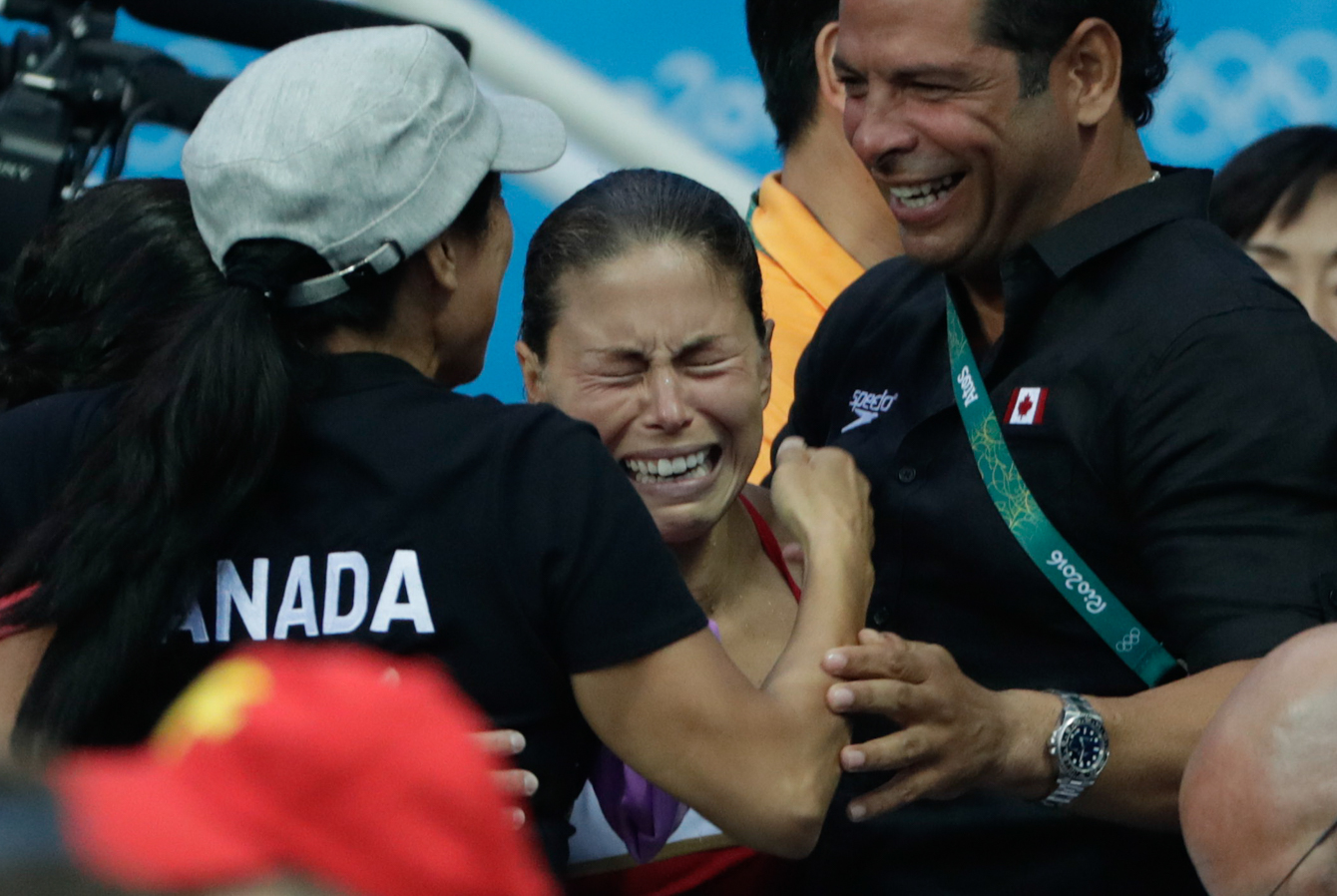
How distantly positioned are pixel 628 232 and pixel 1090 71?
0.55m

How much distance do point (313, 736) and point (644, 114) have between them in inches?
117

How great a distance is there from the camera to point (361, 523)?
1.47m

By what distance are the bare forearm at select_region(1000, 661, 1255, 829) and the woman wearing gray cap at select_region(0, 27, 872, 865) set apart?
8.4 inches

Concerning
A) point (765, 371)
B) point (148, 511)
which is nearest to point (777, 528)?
point (765, 371)

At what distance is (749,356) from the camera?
2080mm

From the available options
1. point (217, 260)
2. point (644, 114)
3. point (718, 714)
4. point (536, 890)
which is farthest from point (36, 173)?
point (536, 890)

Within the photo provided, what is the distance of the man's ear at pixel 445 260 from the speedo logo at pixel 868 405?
61cm

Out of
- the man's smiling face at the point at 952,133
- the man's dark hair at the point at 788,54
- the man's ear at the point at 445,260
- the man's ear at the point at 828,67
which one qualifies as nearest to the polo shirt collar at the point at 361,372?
the man's ear at the point at 445,260

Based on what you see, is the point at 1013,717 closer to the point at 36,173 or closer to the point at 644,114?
the point at 36,173

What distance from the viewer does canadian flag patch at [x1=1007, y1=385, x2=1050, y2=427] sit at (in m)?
1.82

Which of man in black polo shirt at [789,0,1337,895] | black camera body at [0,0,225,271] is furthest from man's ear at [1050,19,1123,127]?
black camera body at [0,0,225,271]

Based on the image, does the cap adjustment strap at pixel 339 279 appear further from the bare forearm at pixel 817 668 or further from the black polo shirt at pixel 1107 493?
the black polo shirt at pixel 1107 493

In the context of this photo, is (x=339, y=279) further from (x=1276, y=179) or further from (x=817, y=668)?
(x=1276, y=179)

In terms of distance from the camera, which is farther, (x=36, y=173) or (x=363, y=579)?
(x=36, y=173)
